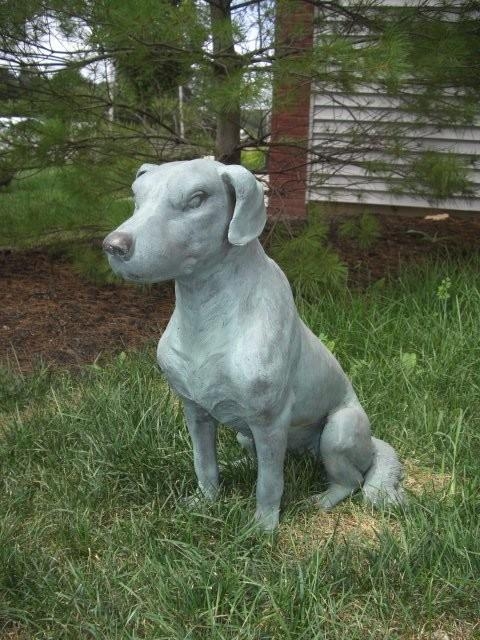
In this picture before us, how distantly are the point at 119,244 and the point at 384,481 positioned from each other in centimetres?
134

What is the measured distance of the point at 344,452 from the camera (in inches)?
97.6

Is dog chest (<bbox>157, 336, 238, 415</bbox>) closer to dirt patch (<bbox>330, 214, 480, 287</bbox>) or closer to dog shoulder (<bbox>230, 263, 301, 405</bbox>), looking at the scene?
dog shoulder (<bbox>230, 263, 301, 405</bbox>)

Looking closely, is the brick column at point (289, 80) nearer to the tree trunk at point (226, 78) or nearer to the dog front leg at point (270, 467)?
the tree trunk at point (226, 78)

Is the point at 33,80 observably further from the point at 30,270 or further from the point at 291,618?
the point at 291,618

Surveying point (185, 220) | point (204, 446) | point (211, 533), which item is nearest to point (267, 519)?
point (211, 533)

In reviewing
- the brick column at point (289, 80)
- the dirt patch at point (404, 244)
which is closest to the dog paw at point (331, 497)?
the brick column at point (289, 80)

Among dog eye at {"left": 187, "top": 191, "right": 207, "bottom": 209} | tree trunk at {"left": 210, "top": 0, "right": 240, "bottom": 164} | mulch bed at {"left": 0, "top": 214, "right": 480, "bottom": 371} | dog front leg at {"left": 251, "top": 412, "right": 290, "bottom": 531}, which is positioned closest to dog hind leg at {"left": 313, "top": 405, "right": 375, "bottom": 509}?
dog front leg at {"left": 251, "top": 412, "right": 290, "bottom": 531}

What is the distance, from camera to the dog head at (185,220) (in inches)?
73.2

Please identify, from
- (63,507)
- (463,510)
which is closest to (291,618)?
(463,510)

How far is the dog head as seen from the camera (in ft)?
6.10

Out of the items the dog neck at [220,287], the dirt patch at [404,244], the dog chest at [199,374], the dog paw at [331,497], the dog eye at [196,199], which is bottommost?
the dirt patch at [404,244]

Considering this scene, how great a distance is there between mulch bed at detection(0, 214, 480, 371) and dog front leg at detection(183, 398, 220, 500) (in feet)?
5.74

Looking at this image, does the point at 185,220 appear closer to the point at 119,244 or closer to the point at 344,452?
the point at 119,244

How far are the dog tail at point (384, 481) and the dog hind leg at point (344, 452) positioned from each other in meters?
0.03
